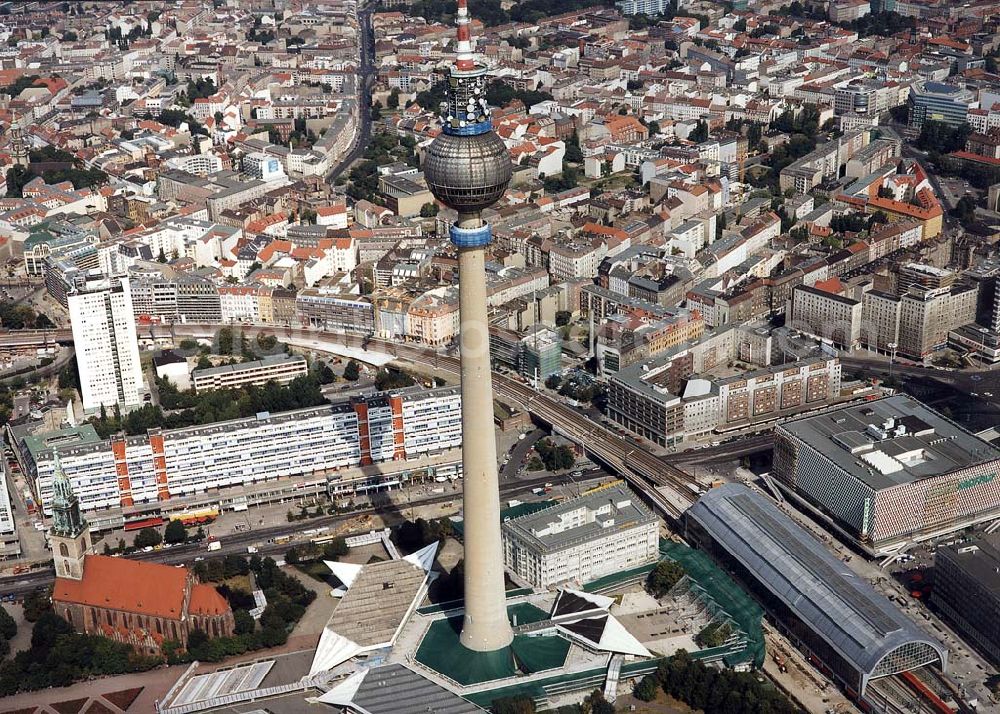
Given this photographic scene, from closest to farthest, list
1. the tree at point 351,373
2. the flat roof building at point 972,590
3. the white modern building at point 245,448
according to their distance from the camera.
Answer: the flat roof building at point 972,590 < the white modern building at point 245,448 < the tree at point 351,373

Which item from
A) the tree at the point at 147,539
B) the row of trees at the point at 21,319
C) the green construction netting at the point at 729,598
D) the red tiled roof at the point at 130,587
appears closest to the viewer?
the green construction netting at the point at 729,598

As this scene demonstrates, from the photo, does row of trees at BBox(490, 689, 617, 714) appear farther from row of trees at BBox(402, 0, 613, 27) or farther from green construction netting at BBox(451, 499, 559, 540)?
row of trees at BBox(402, 0, 613, 27)

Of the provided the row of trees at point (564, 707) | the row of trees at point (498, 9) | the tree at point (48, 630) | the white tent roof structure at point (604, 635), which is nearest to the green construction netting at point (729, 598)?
the white tent roof structure at point (604, 635)

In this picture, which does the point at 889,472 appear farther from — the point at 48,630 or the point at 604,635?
the point at 48,630

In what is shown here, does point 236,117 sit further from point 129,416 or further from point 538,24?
point 129,416

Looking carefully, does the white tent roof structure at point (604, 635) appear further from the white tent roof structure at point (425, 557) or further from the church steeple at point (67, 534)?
the church steeple at point (67, 534)

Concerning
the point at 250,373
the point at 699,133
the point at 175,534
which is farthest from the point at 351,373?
the point at 699,133

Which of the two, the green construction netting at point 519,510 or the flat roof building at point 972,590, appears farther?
the green construction netting at point 519,510
